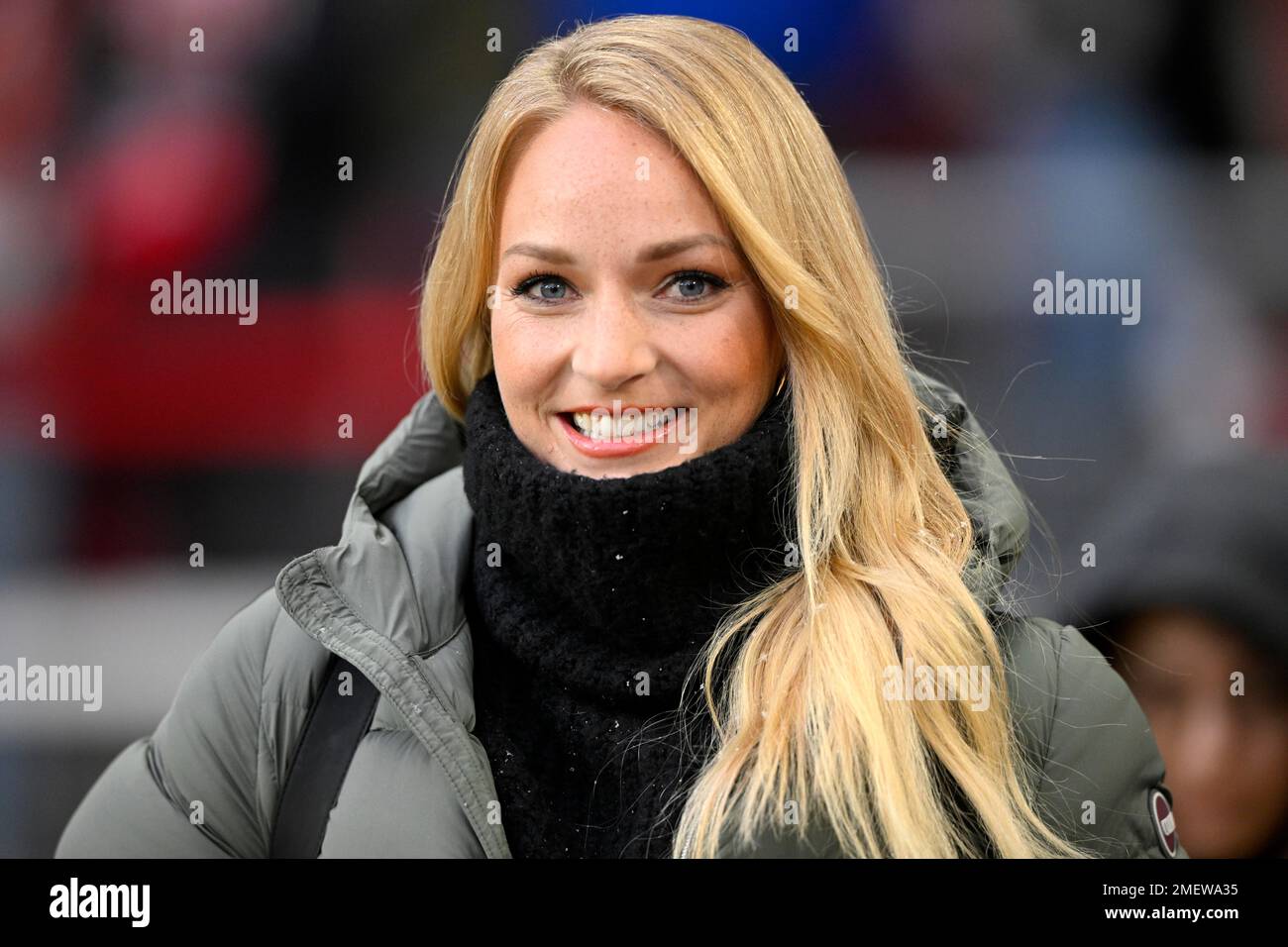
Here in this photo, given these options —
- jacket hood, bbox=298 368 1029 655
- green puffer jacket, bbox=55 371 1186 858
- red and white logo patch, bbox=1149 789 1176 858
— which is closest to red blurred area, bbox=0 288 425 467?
jacket hood, bbox=298 368 1029 655

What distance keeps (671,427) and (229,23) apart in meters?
1.93

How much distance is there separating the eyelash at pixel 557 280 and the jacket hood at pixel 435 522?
1.31ft

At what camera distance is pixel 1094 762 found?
6.64 feet

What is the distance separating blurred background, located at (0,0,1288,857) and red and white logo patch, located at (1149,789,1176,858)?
2.52ft

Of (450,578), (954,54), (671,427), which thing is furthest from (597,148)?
(954,54)

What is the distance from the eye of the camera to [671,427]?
1.96m

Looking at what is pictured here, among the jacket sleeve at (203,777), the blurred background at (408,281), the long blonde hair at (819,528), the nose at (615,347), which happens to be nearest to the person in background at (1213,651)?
the blurred background at (408,281)

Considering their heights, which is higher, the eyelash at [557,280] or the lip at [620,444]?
the eyelash at [557,280]

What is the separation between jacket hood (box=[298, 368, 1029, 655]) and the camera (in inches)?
79.7

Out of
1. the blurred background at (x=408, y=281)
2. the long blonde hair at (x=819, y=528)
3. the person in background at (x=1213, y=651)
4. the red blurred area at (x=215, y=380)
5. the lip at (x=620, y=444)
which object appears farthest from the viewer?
the red blurred area at (x=215, y=380)

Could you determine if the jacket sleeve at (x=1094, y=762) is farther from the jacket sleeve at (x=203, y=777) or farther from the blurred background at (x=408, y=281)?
the jacket sleeve at (x=203, y=777)

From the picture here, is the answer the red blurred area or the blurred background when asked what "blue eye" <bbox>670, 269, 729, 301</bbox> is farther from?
the red blurred area

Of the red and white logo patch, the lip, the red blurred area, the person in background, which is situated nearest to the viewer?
the lip

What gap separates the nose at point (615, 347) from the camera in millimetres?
1901
